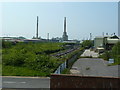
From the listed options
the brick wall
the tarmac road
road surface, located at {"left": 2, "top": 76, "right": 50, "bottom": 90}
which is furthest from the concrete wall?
the tarmac road

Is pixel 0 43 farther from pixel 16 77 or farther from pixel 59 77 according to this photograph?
pixel 59 77

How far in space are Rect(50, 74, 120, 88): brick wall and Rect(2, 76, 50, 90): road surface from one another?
8.17ft

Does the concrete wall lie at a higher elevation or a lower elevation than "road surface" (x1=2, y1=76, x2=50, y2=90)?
higher

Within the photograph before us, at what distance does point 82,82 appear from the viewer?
711 centimetres

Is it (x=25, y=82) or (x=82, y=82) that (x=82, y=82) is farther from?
(x=25, y=82)

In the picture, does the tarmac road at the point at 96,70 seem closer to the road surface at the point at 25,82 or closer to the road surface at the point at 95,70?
the road surface at the point at 95,70

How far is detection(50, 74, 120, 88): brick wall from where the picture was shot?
274 inches

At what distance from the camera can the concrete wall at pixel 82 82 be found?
Result: 6961 millimetres

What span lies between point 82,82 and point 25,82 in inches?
168

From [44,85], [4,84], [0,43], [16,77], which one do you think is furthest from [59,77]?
[0,43]

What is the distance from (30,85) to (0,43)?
2036 centimetres

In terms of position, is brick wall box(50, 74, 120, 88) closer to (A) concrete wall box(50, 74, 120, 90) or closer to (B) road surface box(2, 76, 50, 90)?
(A) concrete wall box(50, 74, 120, 90)

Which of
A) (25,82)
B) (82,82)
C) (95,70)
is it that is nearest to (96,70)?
(95,70)

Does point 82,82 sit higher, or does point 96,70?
point 82,82
